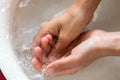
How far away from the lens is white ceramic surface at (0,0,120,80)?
82cm

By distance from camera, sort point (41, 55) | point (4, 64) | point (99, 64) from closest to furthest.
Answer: point (4, 64), point (41, 55), point (99, 64)

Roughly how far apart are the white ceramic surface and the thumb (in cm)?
8

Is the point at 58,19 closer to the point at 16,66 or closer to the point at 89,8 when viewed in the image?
the point at 89,8

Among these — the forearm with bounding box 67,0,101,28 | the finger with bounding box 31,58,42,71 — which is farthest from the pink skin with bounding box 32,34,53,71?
the forearm with bounding box 67,0,101,28

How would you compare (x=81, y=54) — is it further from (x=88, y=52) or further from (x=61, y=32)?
(x=61, y=32)

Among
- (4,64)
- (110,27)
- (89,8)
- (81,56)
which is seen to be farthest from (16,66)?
(110,27)

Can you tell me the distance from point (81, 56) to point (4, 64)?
0.77 ft

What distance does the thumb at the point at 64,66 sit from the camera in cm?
85

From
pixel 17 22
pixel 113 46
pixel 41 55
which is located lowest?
pixel 113 46

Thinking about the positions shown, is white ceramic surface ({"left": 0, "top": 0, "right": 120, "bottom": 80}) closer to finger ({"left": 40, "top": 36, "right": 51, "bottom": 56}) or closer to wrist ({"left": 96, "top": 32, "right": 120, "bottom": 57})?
finger ({"left": 40, "top": 36, "right": 51, "bottom": 56})

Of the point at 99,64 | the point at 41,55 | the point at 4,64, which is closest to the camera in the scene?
the point at 4,64

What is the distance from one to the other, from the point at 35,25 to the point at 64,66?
0.27 metres

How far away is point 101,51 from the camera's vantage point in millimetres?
864

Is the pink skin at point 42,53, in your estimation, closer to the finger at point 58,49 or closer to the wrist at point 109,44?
the finger at point 58,49
